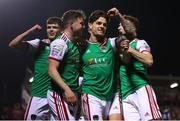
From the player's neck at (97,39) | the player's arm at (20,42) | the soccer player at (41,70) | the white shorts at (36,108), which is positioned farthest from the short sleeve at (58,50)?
the white shorts at (36,108)

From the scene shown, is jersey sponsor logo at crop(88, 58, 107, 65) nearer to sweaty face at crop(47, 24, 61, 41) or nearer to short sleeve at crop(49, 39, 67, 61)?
short sleeve at crop(49, 39, 67, 61)

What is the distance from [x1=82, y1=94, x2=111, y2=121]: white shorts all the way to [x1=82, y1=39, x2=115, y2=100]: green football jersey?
5 cm

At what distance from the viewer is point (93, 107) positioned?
5.02 m

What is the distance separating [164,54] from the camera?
16359mm

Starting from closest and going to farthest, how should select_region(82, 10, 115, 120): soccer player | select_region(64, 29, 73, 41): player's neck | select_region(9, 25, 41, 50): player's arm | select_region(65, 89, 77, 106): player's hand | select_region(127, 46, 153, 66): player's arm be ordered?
select_region(65, 89, 77, 106): player's hand, select_region(64, 29, 73, 41): player's neck, select_region(82, 10, 115, 120): soccer player, select_region(127, 46, 153, 66): player's arm, select_region(9, 25, 41, 50): player's arm

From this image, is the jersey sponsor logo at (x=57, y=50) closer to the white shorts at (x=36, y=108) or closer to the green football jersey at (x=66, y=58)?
the green football jersey at (x=66, y=58)

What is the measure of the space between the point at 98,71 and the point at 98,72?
0.04ft

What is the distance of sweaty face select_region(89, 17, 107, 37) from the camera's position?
518 centimetres

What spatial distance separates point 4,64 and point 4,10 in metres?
4.70

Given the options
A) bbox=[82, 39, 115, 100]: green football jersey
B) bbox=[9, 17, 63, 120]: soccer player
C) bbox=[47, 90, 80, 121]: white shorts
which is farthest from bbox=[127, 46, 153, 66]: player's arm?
bbox=[9, 17, 63, 120]: soccer player

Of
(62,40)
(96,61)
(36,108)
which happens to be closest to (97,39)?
(96,61)

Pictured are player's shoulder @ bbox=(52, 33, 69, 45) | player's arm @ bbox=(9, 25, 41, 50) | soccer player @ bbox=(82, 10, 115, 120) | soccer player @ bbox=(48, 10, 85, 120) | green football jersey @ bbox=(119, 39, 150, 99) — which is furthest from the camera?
player's arm @ bbox=(9, 25, 41, 50)

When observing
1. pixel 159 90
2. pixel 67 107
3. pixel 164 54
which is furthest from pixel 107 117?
pixel 164 54

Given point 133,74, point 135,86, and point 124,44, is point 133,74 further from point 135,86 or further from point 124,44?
point 124,44
